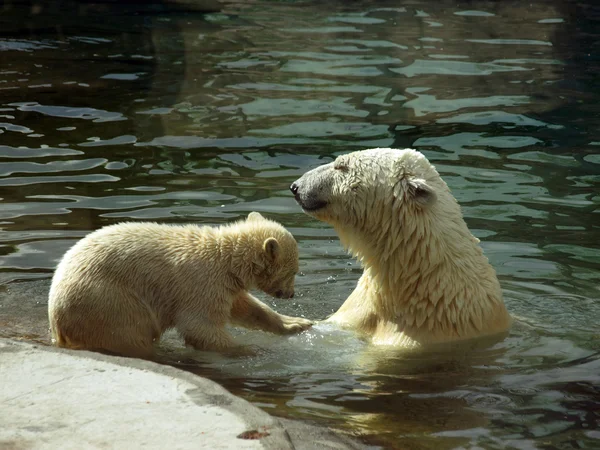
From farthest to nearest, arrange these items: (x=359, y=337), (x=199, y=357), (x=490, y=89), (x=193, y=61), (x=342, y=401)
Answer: (x=193, y=61)
(x=490, y=89)
(x=359, y=337)
(x=199, y=357)
(x=342, y=401)

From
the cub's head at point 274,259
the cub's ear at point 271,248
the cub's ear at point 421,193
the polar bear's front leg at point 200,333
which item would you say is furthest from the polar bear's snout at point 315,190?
the polar bear's front leg at point 200,333

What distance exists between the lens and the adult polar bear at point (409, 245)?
5.23 meters

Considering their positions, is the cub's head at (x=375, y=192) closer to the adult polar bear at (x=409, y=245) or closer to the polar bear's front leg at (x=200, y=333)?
the adult polar bear at (x=409, y=245)

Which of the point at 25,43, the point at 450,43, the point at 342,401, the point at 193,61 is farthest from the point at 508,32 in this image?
the point at 342,401

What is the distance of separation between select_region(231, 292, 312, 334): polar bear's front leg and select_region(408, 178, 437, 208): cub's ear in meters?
1.02

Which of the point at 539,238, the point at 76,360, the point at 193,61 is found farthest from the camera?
the point at 193,61

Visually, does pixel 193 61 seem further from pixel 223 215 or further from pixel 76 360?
pixel 76 360

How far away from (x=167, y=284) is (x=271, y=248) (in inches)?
23.0

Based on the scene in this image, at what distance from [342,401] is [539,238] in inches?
125

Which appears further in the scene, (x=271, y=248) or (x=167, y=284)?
(x=271, y=248)

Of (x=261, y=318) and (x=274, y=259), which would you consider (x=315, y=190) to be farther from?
(x=261, y=318)

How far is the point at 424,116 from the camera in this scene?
1091 centimetres

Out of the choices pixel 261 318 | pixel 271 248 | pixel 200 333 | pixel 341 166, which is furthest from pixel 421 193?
pixel 200 333

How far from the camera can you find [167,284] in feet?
16.9
